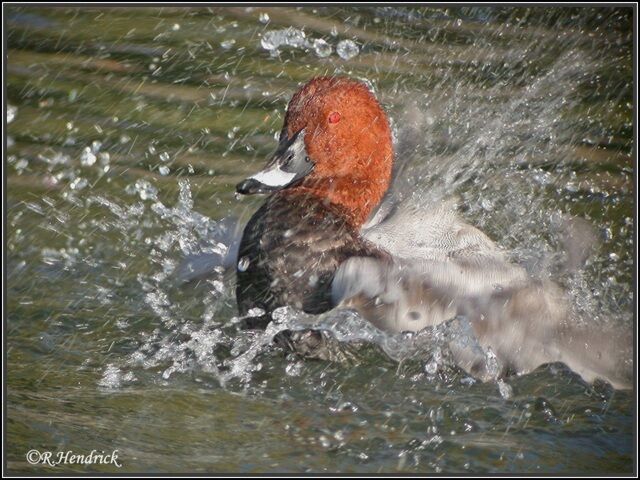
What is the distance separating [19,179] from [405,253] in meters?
2.58

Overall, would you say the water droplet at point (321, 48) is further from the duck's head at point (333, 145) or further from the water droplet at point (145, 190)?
the duck's head at point (333, 145)

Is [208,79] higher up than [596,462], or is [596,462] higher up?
[596,462]

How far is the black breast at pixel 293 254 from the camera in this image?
12.8 feet

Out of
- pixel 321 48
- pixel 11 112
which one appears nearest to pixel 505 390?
pixel 321 48

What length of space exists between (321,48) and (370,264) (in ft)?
9.75

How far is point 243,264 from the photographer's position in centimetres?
405

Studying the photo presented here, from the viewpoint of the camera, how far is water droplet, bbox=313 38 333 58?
6441 millimetres

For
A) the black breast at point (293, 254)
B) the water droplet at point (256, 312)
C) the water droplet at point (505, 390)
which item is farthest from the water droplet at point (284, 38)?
the water droplet at point (505, 390)

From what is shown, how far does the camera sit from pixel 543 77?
233 inches

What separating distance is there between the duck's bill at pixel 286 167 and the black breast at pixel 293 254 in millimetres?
81

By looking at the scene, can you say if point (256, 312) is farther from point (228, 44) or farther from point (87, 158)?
point (228, 44)

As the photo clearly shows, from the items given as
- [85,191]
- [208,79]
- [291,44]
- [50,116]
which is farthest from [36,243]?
[291,44]

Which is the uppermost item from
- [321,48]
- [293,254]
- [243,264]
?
[293,254]

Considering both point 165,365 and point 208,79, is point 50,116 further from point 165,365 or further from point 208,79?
point 165,365
